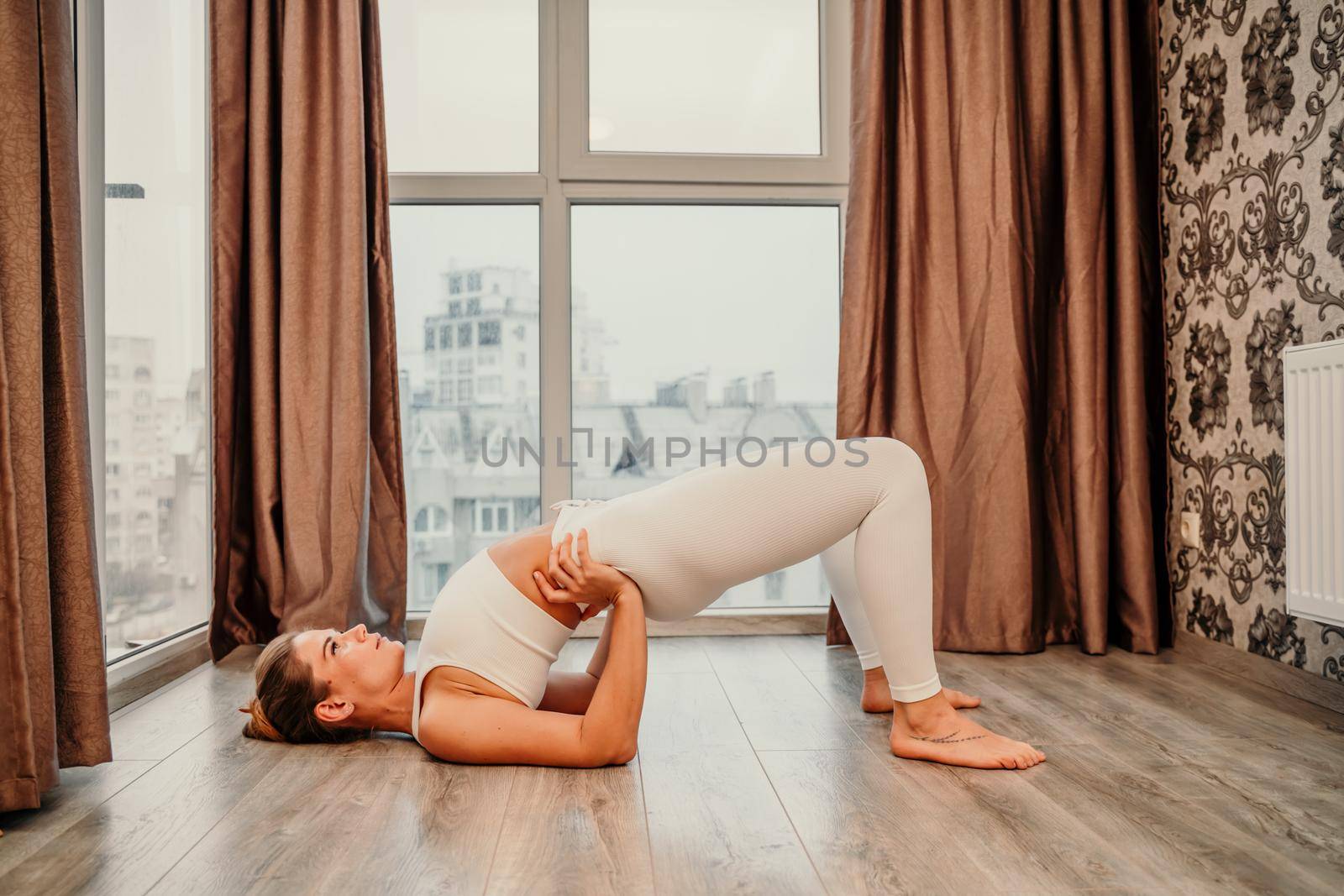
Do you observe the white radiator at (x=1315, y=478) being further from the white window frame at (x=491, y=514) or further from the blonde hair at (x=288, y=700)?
the white window frame at (x=491, y=514)

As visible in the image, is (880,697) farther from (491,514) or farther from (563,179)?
(563,179)

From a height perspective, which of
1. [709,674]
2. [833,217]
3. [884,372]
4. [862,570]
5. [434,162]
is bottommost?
[709,674]

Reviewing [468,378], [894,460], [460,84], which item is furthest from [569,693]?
[460,84]

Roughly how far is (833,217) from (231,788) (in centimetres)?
240

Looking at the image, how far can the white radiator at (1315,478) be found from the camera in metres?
1.83

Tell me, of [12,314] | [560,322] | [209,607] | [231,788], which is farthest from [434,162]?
[231,788]

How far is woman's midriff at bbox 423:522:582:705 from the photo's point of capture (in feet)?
5.39

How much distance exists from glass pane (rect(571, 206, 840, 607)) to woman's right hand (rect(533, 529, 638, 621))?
1.36 m

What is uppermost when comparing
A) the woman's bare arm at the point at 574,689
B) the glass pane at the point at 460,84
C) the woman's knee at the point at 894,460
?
the glass pane at the point at 460,84

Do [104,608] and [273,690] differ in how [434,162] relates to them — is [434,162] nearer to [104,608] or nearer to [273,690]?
[104,608]

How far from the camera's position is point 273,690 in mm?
1734

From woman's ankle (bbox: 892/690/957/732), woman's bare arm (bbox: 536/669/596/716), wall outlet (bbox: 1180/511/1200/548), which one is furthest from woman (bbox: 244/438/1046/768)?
wall outlet (bbox: 1180/511/1200/548)

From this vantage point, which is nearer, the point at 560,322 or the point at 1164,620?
the point at 1164,620

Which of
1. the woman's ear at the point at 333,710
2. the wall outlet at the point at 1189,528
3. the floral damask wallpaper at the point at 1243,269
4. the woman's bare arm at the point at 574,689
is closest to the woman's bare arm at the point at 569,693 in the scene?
the woman's bare arm at the point at 574,689
